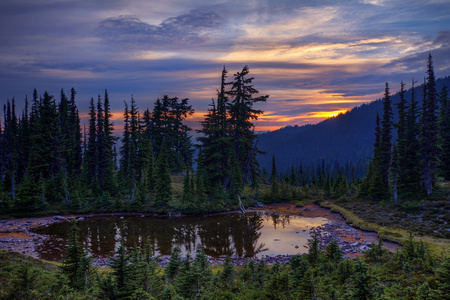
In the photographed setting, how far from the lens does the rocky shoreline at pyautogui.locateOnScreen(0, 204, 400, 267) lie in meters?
23.0

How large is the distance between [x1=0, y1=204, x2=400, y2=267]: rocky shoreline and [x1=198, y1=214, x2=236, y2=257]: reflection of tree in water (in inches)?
92.0

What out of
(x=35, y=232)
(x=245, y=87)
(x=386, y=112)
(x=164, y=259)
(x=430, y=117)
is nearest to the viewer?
(x=164, y=259)

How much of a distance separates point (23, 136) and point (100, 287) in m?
68.0

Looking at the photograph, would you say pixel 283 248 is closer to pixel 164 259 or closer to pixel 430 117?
pixel 164 259

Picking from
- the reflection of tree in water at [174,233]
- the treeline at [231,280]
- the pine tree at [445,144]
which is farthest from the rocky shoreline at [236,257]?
the pine tree at [445,144]

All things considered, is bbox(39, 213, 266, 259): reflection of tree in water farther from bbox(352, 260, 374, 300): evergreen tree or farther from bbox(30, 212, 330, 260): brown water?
bbox(352, 260, 374, 300): evergreen tree

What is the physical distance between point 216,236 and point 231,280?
1637 centimetres

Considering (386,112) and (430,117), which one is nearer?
(430,117)

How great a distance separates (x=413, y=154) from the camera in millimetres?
41156

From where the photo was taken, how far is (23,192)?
127ft

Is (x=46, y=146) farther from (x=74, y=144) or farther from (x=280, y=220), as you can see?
(x=280, y=220)

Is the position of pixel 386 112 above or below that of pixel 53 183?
above

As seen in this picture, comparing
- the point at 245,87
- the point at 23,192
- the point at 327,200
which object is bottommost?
the point at 327,200

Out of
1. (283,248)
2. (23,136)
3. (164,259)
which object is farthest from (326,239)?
(23,136)
